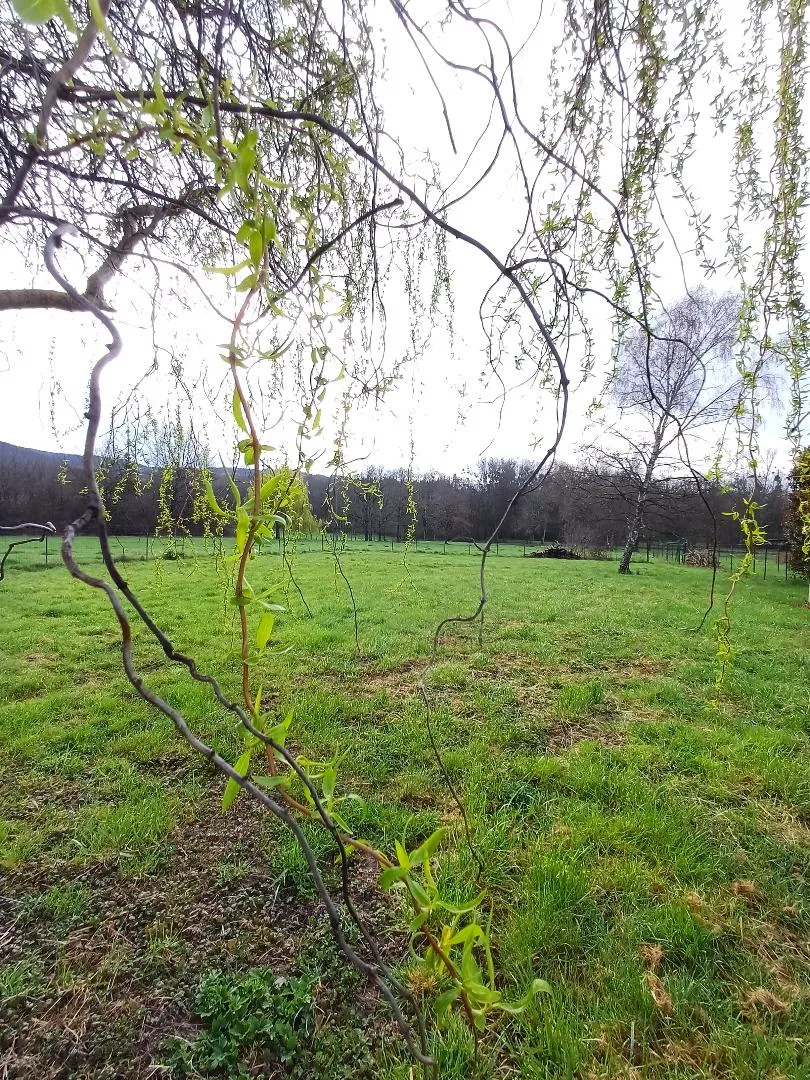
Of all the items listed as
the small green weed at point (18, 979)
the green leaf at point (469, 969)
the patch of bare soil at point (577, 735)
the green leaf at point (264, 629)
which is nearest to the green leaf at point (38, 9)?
the green leaf at point (264, 629)

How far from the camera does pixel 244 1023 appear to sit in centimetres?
159

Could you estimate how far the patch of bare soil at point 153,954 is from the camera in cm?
153

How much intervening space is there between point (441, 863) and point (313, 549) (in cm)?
233

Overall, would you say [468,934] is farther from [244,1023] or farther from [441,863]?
[441,863]

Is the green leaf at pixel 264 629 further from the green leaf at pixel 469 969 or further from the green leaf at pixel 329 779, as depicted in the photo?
the green leaf at pixel 469 969

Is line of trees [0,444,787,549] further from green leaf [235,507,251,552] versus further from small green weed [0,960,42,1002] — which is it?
small green weed [0,960,42,1002]

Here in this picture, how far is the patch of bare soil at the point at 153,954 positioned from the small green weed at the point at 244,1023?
0.13ft

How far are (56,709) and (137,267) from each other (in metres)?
3.30

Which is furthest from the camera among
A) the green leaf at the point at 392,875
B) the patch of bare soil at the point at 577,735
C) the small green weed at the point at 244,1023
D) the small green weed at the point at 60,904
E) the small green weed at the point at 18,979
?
the patch of bare soil at the point at 577,735

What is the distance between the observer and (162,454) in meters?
2.79

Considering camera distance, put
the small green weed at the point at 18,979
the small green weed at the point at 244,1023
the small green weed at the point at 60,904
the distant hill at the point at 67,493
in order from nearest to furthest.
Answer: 1. the small green weed at the point at 244,1023
2. the small green weed at the point at 18,979
3. the small green weed at the point at 60,904
4. the distant hill at the point at 67,493

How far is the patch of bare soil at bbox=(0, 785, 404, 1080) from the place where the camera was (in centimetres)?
153

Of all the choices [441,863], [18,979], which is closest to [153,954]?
[18,979]

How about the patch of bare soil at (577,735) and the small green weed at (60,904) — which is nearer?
the small green weed at (60,904)
